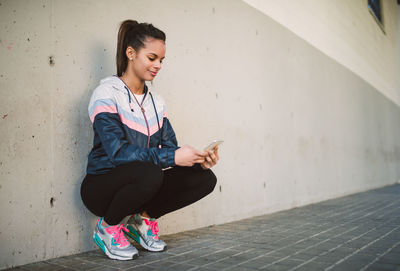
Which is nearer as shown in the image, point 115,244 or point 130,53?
point 115,244

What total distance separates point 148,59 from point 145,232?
95 cm

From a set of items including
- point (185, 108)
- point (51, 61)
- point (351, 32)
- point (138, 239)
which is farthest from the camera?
point (351, 32)

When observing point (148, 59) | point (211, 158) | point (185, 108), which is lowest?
point (211, 158)

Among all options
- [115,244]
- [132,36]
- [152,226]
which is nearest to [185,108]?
[132,36]

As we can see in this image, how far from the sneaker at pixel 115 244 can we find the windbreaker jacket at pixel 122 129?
0.98 feet

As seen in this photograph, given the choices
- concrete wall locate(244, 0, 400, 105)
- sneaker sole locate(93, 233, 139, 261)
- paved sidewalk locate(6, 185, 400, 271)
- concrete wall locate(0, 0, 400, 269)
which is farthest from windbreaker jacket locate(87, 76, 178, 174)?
concrete wall locate(244, 0, 400, 105)

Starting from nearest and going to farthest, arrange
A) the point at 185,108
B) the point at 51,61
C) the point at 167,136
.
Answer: the point at 51,61, the point at 167,136, the point at 185,108

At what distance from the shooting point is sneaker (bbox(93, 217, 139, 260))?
A: 1.75 metres

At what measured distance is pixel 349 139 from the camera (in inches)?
232

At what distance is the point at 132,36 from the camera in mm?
1918

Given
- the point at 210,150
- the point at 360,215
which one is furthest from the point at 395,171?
the point at 210,150

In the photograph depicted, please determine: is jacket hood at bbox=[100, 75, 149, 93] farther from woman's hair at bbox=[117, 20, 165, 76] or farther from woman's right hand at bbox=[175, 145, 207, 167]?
woman's right hand at bbox=[175, 145, 207, 167]

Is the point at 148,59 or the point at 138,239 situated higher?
the point at 148,59

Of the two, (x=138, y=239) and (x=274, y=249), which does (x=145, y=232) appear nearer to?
(x=138, y=239)
